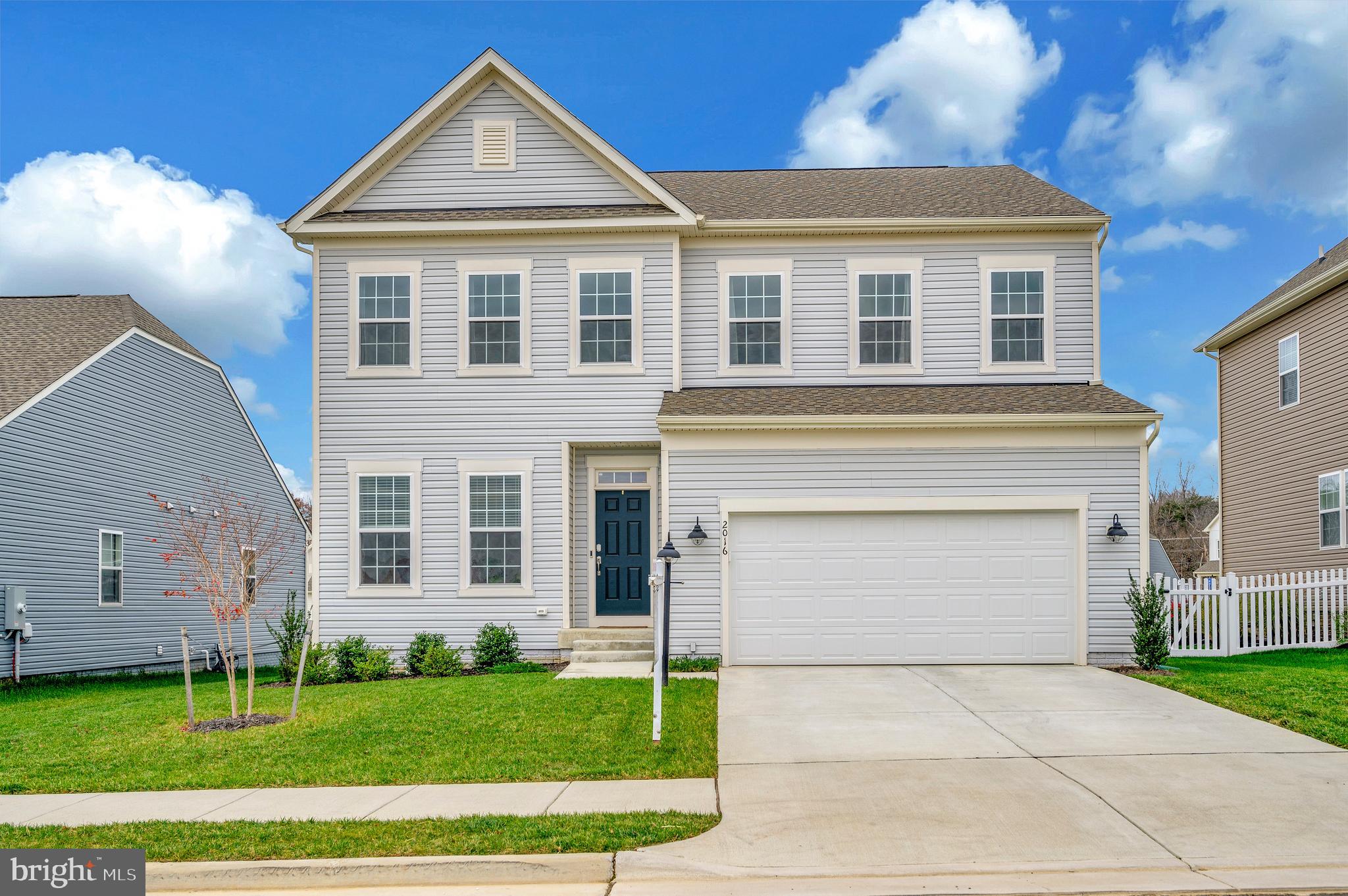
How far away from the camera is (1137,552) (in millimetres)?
13578

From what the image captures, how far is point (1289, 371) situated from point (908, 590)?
39.9ft

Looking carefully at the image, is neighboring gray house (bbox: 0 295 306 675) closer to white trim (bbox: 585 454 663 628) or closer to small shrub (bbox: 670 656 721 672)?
white trim (bbox: 585 454 663 628)

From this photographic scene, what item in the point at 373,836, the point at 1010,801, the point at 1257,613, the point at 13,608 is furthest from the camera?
the point at 13,608

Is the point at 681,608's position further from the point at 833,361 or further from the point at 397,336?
the point at 397,336

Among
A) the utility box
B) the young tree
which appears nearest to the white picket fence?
the young tree

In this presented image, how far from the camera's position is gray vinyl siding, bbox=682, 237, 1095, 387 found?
599 inches

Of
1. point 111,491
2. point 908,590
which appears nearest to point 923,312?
point 908,590

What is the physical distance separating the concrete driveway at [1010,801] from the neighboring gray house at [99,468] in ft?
37.0

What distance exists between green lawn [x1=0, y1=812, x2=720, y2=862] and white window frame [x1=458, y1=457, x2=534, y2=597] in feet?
26.3

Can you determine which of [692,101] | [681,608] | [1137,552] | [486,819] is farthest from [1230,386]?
[486,819]

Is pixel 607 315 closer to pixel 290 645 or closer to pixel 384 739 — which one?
pixel 290 645

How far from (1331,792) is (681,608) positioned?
26.5ft

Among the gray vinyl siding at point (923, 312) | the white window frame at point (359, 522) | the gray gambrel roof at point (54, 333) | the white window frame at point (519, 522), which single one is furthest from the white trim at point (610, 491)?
the gray gambrel roof at point (54, 333)

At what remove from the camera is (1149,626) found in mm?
13102
